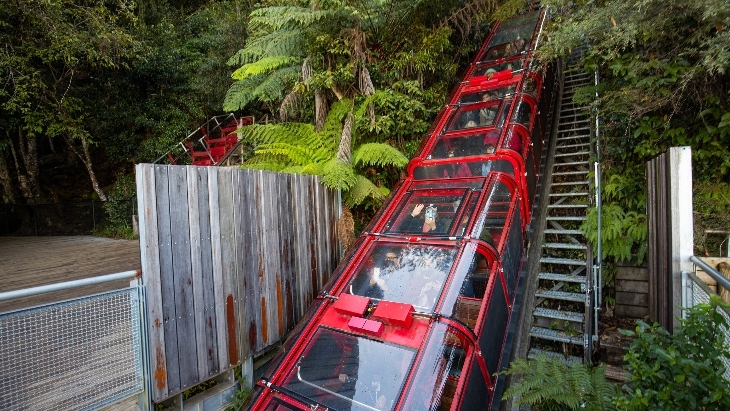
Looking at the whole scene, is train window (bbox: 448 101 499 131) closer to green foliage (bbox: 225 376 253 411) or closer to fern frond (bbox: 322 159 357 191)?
fern frond (bbox: 322 159 357 191)

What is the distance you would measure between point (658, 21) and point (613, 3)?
0.52m

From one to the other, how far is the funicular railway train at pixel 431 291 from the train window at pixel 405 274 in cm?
1

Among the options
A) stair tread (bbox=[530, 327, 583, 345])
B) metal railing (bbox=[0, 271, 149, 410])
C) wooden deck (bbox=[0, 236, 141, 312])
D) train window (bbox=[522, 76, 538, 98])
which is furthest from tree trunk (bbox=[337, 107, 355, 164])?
wooden deck (bbox=[0, 236, 141, 312])

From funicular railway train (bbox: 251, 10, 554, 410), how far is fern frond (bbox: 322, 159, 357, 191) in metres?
0.64

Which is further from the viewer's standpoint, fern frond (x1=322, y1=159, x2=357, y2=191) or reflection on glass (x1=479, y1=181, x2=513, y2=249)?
fern frond (x1=322, y1=159, x2=357, y2=191)

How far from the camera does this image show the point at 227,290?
3.51m

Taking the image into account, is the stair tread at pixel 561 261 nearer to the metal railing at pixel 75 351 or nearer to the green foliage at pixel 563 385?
the green foliage at pixel 563 385

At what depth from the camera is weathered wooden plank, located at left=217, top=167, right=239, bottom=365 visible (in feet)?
11.5

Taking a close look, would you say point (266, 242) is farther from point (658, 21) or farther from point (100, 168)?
point (100, 168)

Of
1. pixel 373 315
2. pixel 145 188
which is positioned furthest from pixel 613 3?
pixel 145 188

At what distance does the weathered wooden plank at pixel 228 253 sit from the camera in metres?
3.50

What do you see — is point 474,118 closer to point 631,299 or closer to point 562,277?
point 562,277

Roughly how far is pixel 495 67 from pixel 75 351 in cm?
776

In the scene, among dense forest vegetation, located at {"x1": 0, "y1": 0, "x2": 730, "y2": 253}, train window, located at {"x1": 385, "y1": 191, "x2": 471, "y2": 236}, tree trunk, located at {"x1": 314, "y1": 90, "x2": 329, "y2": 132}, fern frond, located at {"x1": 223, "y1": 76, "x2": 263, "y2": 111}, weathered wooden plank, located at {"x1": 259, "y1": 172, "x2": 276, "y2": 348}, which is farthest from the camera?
fern frond, located at {"x1": 223, "y1": 76, "x2": 263, "y2": 111}
